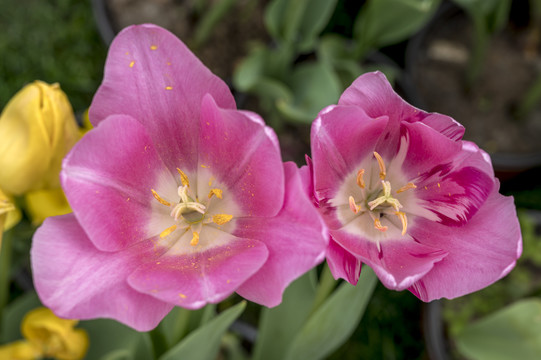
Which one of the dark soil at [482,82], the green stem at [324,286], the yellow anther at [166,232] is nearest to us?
the yellow anther at [166,232]

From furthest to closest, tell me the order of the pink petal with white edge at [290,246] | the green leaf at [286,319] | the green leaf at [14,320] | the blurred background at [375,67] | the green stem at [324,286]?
the blurred background at [375,67]
the green leaf at [14,320]
the green leaf at [286,319]
the green stem at [324,286]
the pink petal with white edge at [290,246]

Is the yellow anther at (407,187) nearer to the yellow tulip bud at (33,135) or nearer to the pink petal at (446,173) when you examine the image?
the pink petal at (446,173)

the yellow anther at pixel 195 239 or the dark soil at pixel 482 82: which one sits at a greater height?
the yellow anther at pixel 195 239

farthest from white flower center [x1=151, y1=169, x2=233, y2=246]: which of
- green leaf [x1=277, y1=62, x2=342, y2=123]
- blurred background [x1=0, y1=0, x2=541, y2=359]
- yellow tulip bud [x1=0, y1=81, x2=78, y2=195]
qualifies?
blurred background [x1=0, y1=0, x2=541, y2=359]

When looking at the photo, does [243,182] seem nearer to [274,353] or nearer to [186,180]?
[186,180]

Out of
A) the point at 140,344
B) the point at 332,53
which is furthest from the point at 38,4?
the point at 140,344

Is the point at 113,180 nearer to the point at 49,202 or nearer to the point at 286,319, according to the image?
the point at 49,202

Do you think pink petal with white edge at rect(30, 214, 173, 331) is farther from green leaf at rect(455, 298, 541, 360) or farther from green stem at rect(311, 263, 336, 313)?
green leaf at rect(455, 298, 541, 360)

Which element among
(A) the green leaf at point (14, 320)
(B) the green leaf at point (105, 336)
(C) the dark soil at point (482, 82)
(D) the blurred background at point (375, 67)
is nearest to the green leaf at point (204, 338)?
(B) the green leaf at point (105, 336)
